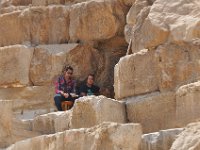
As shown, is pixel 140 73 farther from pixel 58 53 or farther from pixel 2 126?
pixel 58 53

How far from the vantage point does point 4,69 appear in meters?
11.9

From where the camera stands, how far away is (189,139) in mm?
5258

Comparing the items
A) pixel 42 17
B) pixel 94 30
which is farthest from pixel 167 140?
pixel 42 17

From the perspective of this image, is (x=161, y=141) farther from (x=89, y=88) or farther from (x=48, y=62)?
(x=48, y=62)

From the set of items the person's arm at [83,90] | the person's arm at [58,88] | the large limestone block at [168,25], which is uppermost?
the large limestone block at [168,25]

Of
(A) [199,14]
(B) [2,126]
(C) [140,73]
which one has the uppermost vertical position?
(A) [199,14]

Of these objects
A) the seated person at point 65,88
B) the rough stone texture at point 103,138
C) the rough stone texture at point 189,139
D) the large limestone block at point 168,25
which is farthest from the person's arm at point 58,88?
the rough stone texture at point 189,139

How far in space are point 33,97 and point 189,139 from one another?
691 centimetres

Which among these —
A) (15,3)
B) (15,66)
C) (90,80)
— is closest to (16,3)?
(15,3)

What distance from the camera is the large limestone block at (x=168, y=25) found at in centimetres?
855

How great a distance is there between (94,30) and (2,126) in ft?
12.2

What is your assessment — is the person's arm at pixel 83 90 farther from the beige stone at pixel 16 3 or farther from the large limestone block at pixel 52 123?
the beige stone at pixel 16 3

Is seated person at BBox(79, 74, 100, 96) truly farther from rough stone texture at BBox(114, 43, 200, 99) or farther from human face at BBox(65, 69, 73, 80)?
rough stone texture at BBox(114, 43, 200, 99)

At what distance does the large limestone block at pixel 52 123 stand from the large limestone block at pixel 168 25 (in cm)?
135
